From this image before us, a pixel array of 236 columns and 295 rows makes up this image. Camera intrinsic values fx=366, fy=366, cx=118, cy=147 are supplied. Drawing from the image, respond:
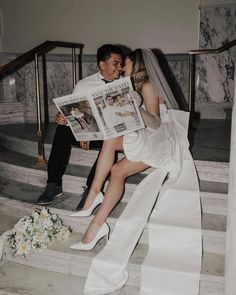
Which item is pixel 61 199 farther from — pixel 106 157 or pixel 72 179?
pixel 106 157

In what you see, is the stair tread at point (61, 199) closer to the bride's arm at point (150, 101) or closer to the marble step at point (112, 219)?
the marble step at point (112, 219)

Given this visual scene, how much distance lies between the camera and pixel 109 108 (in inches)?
94.7

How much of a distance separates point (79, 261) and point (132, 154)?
0.83m

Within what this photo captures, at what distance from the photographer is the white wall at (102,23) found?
207 inches

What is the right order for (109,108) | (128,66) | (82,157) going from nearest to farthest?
1. (109,108)
2. (128,66)
3. (82,157)

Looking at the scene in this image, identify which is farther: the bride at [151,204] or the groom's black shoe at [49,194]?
the groom's black shoe at [49,194]

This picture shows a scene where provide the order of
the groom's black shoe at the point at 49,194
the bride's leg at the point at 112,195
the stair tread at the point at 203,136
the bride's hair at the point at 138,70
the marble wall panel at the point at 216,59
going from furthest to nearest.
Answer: the marble wall panel at the point at 216,59, the stair tread at the point at 203,136, the groom's black shoe at the point at 49,194, the bride's hair at the point at 138,70, the bride's leg at the point at 112,195

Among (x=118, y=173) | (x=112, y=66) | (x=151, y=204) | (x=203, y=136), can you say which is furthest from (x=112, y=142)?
(x=203, y=136)

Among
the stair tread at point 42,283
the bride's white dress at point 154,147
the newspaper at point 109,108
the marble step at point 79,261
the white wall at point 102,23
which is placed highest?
the white wall at point 102,23

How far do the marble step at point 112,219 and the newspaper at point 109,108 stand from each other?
2.38 ft

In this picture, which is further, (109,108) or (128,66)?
(128,66)

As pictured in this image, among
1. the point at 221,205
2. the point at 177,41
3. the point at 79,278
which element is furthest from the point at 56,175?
the point at 177,41

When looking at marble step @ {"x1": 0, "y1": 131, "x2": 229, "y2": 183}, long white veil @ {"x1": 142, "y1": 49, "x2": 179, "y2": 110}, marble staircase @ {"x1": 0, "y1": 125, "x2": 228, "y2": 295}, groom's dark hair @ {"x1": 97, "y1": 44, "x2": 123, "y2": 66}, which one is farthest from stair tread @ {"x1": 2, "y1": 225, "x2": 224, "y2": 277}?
groom's dark hair @ {"x1": 97, "y1": 44, "x2": 123, "y2": 66}

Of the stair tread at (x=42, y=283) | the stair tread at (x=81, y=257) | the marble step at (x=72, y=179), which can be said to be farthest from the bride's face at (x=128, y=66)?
the stair tread at (x=42, y=283)
